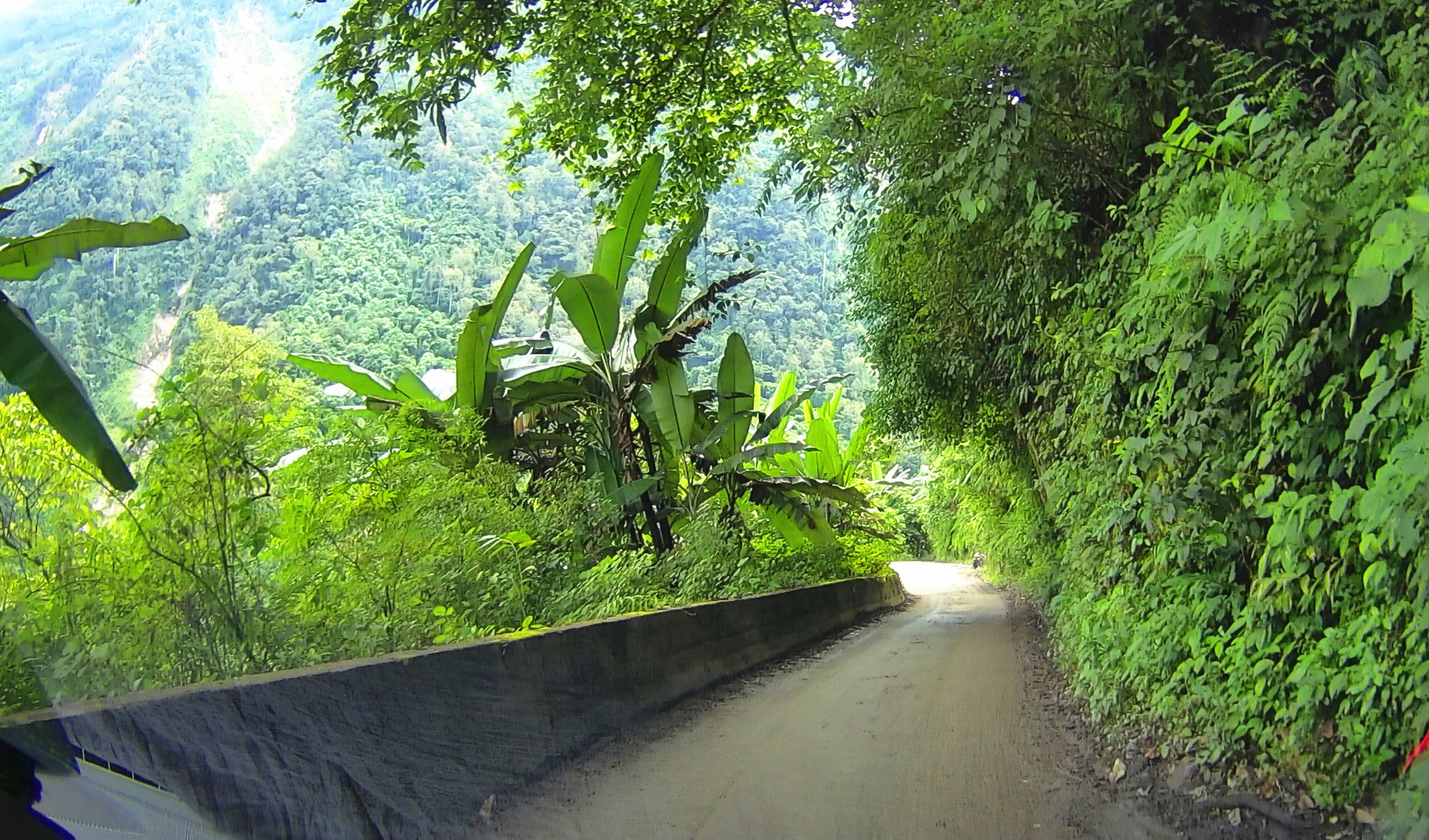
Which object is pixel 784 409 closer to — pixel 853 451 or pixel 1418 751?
pixel 853 451

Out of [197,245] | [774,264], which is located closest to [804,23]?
[197,245]

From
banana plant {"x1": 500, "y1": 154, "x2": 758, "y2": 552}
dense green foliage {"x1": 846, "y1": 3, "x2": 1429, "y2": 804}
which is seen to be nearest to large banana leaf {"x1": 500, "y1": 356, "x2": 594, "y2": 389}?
banana plant {"x1": 500, "y1": 154, "x2": 758, "y2": 552}

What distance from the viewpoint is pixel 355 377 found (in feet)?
31.0

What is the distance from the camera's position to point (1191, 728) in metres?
4.61

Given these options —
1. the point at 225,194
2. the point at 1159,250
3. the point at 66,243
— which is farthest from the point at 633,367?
the point at 66,243

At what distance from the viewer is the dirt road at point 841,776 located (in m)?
4.31

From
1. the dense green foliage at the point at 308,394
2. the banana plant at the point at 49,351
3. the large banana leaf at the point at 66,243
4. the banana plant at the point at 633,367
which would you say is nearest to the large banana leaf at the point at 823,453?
the dense green foliage at the point at 308,394

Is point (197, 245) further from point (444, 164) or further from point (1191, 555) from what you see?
point (444, 164)

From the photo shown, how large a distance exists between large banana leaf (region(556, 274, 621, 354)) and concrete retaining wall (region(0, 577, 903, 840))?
3439mm

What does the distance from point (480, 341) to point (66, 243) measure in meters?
6.58

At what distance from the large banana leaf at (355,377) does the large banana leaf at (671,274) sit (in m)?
2.73

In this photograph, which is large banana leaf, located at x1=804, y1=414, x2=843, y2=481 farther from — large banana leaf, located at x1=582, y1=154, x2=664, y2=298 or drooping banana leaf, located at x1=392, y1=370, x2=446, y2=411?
drooping banana leaf, located at x1=392, y1=370, x2=446, y2=411

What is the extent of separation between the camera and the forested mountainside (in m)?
3.14

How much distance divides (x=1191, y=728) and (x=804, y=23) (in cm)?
675
